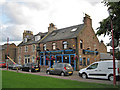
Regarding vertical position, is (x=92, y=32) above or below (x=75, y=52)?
above

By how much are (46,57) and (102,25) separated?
16970 millimetres

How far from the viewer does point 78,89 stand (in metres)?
6.93

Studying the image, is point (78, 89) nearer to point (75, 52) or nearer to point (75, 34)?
point (75, 52)

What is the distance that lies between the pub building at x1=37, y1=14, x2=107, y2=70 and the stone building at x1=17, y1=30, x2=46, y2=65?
259cm

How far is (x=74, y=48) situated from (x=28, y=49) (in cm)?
1481

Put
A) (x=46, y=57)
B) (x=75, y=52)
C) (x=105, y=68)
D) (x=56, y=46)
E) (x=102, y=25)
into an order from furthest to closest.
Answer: (x=46, y=57)
(x=56, y=46)
(x=75, y=52)
(x=102, y=25)
(x=105, y=68)

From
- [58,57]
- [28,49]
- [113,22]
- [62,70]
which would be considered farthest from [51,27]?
[113,22]

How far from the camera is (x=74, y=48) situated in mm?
22469

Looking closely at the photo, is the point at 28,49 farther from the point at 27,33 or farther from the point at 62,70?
the point at 62,70

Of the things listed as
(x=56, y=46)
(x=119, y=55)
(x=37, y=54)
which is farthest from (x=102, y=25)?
(x=37, y=54)

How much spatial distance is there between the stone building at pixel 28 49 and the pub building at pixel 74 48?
2586 mm

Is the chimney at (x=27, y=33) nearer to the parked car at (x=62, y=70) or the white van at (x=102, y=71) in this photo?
the parked car at (x=62, y=70)

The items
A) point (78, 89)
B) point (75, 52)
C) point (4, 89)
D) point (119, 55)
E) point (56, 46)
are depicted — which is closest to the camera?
point (4, 89)

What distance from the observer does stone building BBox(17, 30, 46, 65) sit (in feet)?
101
